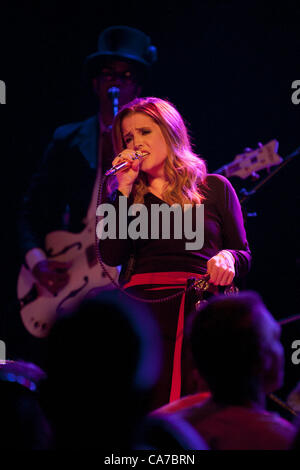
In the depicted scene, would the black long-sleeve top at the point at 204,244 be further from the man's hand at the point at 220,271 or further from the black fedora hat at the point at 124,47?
the black fedora hat at the point at 124,47

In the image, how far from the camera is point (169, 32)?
412 cm

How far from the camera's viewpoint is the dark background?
3.68 metres

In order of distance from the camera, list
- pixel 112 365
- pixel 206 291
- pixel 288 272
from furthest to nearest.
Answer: pixel 288 272, pixel 206 291, pixel 112 365

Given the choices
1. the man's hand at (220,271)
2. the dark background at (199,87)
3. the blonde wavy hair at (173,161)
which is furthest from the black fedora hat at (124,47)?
the man's hand at (220,271)

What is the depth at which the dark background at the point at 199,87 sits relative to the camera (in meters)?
3.68

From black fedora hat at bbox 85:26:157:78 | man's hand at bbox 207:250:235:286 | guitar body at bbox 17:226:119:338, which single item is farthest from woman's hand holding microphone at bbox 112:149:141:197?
black fedora hat at bbox 85:26:157:78

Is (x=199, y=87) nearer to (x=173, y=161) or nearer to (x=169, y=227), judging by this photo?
(x=173, y=161)

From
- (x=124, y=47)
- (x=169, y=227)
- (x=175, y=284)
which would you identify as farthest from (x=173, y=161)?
(x=124, y=47)

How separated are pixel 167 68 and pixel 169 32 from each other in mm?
277

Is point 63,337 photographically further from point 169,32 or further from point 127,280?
point 169,32

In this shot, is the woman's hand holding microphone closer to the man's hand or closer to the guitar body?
the man's hand

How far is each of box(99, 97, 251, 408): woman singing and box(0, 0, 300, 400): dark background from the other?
114 cm

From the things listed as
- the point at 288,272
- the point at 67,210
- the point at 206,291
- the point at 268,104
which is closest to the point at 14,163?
the point at 67,210

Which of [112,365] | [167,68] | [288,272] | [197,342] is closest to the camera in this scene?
[112,365]
